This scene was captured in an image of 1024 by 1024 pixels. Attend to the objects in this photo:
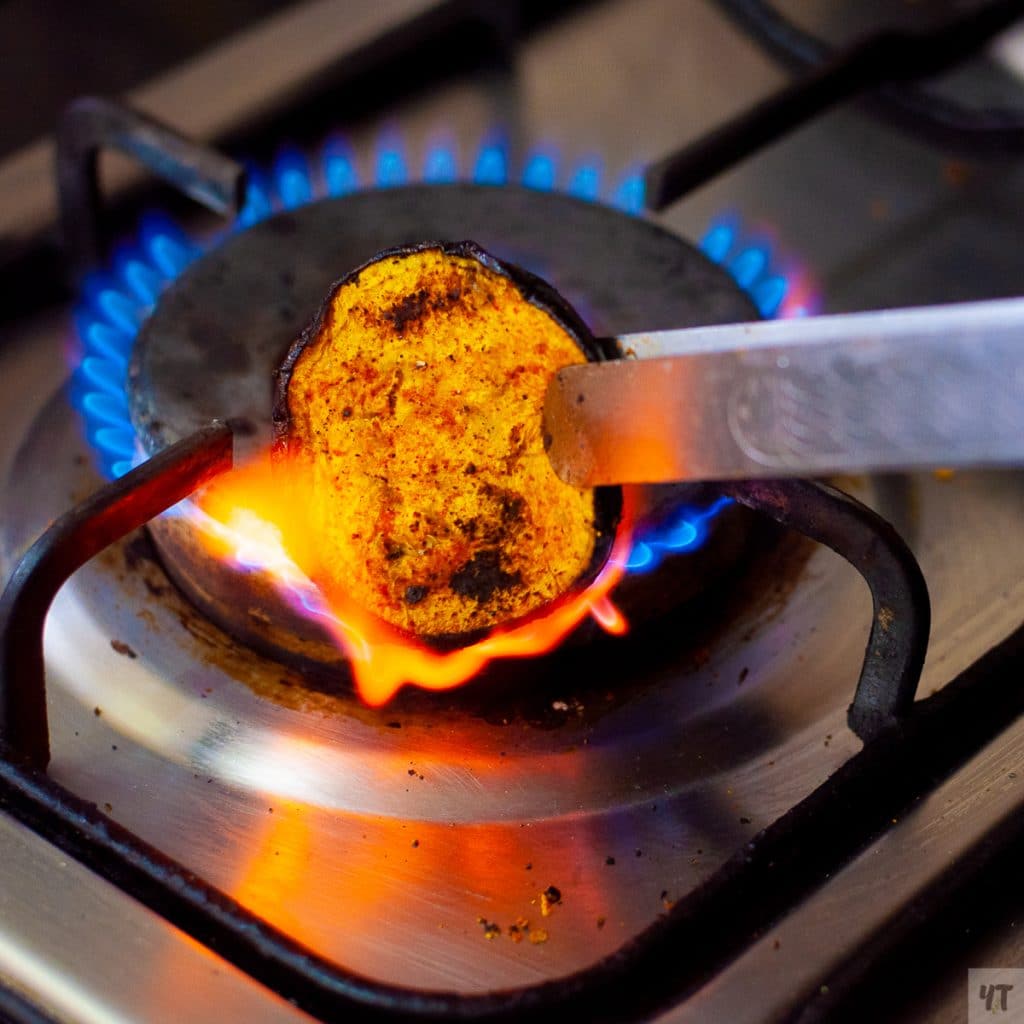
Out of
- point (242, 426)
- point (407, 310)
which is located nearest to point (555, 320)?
point (407, 310)

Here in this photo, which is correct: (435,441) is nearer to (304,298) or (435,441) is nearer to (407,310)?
(407,310)

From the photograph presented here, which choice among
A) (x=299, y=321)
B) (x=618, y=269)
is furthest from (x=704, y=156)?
(x=299, y=321)

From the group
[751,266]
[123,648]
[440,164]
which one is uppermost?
[440,164]

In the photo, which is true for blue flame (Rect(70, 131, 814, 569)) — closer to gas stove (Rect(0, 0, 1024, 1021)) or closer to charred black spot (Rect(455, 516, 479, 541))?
gas stove (Rect(0, 0, 1024, 1021))

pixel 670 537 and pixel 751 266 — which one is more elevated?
pixel 751 266

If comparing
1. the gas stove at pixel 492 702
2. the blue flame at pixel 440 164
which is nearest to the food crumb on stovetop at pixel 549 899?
the gas stove at pixel 492 702

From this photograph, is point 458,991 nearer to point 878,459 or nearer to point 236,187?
point 878,459

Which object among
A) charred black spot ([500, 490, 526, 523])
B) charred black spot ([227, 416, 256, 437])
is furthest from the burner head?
charred black spot ([500, 490, 526, 523])

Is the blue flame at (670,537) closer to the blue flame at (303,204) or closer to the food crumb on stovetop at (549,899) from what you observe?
the blue flame at (303,204)
